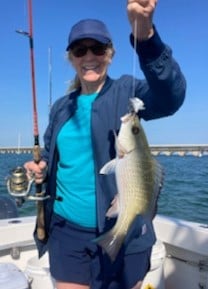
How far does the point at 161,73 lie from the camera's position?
81.9 inches

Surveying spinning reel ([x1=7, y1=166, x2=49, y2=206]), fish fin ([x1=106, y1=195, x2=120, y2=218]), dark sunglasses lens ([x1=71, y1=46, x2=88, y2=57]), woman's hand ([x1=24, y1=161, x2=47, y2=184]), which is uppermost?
dark sunglasses lens ([x1=71, y1=46, x2=88, y2=57])

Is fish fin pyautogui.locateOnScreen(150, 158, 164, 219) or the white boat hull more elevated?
fish fin pyautogui.locateOnScreen(150, 158, 164, 219)

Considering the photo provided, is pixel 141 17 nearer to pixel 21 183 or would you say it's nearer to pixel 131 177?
pixel 131 177

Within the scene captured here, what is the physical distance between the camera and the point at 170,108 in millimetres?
2242

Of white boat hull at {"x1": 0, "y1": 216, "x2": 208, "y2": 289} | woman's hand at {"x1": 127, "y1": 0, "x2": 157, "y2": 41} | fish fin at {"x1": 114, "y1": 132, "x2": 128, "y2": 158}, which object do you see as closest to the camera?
woman's hand at {"x1": 127, "y1": 0, "x2": 157, "y2": 41}

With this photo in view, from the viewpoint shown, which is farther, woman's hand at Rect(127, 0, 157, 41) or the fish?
the fish

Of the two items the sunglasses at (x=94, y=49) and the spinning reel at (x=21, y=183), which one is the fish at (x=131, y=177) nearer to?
the sunglasses at (x=94, y=49)

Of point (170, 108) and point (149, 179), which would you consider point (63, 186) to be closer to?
point (149, 179)

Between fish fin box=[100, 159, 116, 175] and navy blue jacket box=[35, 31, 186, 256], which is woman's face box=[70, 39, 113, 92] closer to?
navy blue jacket box=[35, 31, 186, 256]

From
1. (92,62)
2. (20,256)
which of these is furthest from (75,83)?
(20,256)

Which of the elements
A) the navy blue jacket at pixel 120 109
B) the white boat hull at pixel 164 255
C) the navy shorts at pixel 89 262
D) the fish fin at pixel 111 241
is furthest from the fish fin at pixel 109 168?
the white boat hull at pixel 164 255

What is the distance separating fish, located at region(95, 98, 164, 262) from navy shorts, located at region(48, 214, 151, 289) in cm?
26

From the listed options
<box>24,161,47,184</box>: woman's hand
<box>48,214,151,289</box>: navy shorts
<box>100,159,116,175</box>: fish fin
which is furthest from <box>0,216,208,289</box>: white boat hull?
<box>100,159,116,175</box>: fish fin

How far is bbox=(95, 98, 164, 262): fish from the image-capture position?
219 centimetres
